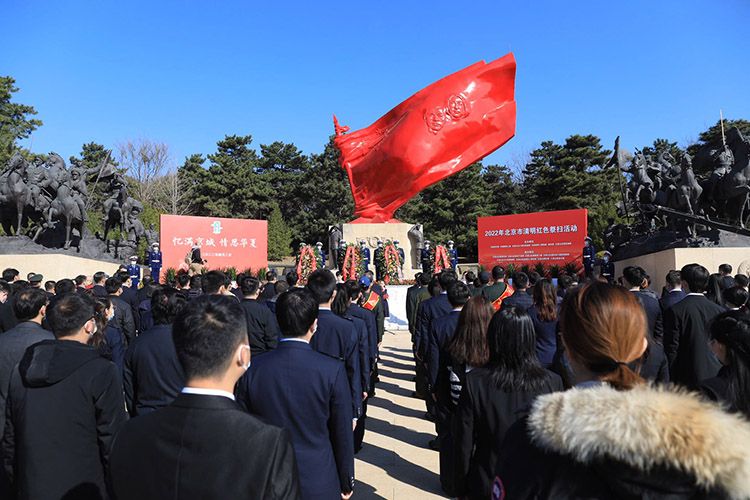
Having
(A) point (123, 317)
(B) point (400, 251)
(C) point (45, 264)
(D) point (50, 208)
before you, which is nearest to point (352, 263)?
(B) point (400, 251)

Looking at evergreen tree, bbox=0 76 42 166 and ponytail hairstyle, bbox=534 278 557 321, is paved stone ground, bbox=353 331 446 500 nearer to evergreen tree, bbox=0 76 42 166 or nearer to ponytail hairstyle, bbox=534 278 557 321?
ponytail hairstyle, bbox=534 278 557 321

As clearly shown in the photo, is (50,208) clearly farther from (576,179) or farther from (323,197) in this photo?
(576,179)

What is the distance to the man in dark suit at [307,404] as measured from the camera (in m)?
2.04

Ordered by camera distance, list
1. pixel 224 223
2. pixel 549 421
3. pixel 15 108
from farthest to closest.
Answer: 1. pixel 15 108
2. pixel 224 223
3. pixel 549 421

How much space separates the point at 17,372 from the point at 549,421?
2150 millimetres

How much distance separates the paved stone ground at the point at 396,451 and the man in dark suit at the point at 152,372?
1687 millimetres

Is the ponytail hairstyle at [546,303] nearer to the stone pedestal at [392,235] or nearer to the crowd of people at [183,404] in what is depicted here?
the crowd of people at [183,404]

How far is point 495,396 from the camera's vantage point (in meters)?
2.04

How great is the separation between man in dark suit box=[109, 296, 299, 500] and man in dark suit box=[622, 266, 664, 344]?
3388mm

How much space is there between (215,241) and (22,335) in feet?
58.5

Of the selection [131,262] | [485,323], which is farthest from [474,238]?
[485,323]

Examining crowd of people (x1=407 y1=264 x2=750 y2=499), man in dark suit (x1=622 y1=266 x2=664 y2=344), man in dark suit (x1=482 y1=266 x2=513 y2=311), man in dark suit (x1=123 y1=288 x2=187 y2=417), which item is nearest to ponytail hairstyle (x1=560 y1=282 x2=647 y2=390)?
crowd of people (x1=407 y1=264 x2=750 y2=499)

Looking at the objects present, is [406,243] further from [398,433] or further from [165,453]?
[165,453]

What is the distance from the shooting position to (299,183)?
3512 centimetres
